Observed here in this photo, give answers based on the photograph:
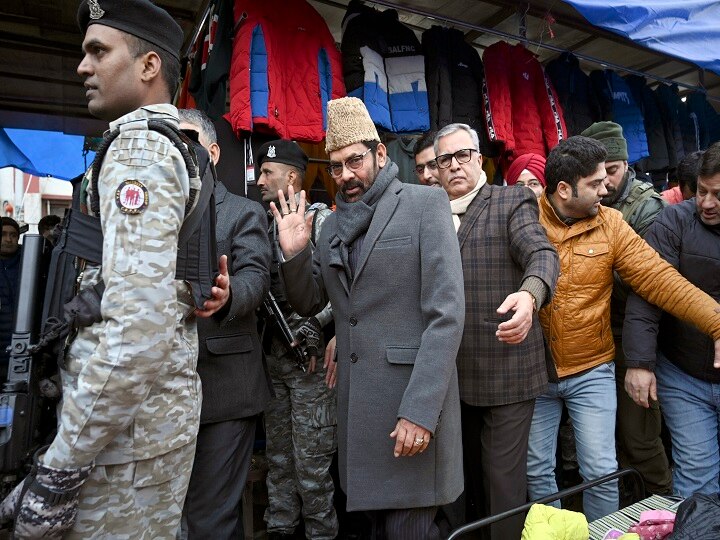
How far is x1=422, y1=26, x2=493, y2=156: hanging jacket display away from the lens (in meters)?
3.94

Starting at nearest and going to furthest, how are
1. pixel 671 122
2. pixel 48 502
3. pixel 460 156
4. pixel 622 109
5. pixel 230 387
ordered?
1. pixel 48 502
2. pixel 230 387
3. pixel 460 156
4. pixel 622 109
5. pixel 671 122

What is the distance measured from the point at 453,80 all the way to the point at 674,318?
2.49 m

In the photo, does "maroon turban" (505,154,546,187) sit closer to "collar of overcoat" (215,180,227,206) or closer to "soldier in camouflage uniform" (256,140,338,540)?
"soldier in camouflage uniform" (256,140,338,540)

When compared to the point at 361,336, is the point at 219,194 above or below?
above

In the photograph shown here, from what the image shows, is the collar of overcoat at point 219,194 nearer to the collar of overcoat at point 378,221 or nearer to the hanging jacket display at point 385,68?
the collar of overcoat at point 378,221

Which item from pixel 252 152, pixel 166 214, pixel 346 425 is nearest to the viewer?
pixel 166 214

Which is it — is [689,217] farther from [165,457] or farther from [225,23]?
[225,23]

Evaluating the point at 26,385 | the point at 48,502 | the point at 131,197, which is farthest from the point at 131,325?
the point at 26,385

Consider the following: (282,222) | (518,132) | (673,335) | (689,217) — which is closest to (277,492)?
(282,222)

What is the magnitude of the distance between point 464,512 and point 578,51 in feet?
14.3

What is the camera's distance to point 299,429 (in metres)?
2.84

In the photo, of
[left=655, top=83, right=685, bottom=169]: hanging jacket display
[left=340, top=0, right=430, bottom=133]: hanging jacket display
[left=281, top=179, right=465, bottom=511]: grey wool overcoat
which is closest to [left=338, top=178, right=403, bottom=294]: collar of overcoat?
[left=281, top=179, right=465, bottom=511]: grey wool overcoat

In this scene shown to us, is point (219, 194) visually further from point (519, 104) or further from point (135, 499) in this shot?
point (519, 104)

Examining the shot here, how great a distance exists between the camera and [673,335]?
2.61m
